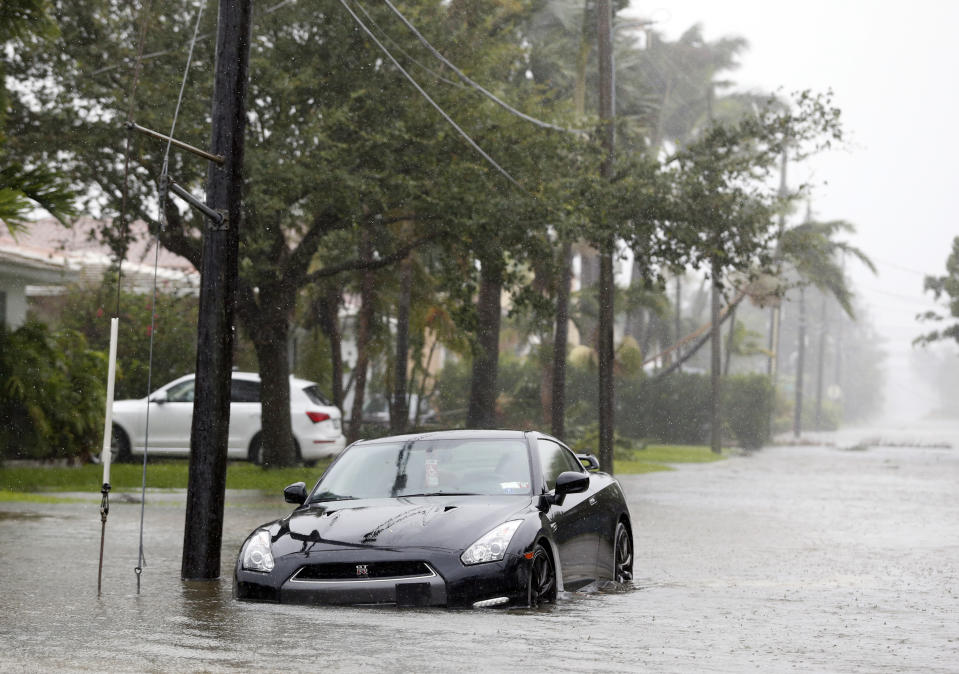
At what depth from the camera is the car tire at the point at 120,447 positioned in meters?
25.8

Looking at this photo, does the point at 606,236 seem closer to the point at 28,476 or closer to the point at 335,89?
the point at 335,89

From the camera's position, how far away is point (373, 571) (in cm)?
871

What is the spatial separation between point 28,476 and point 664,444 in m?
32.4

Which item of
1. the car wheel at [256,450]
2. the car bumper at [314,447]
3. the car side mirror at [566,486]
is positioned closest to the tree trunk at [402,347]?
the car wheel at [256,450]

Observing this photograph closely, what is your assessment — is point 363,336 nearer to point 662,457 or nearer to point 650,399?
point 662,457

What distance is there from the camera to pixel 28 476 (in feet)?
72.9

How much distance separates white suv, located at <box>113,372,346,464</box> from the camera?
84.8 feet

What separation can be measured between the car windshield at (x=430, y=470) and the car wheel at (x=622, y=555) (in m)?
1.52

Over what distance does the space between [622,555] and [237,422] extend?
1648cm

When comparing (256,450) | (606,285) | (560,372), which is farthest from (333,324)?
(606,285)

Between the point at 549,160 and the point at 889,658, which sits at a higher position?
the point at 549,160

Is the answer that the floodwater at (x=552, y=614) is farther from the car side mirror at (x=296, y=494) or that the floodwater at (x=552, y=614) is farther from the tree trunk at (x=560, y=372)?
the tree trunk at (x=560, y=372)

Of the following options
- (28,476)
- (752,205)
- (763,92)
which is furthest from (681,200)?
(763,92)

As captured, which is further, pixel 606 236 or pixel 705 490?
pixel 705 490
